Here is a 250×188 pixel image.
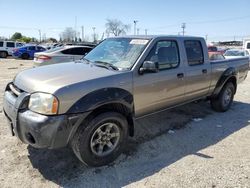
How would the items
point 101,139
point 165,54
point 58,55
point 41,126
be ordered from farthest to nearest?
point 58,55 → point 165,54 → point 101,139 → point 41,126

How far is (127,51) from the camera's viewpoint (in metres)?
4.27

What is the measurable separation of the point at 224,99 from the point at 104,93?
4098mm

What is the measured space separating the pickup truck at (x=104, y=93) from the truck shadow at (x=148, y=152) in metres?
0.25

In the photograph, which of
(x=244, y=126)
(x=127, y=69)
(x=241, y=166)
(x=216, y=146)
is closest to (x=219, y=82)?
(x=244, y=126)

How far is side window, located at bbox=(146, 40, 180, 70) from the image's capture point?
14.1 feet

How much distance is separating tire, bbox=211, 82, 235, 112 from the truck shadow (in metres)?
0.27

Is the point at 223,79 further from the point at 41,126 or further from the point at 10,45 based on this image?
the point at 10,45

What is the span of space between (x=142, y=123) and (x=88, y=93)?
2.36m

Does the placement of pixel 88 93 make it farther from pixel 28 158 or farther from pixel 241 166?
pixel 241 166

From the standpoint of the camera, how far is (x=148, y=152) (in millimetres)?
4160

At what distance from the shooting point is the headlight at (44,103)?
309 cm

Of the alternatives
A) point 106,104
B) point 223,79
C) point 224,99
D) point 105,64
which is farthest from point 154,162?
point 224,99

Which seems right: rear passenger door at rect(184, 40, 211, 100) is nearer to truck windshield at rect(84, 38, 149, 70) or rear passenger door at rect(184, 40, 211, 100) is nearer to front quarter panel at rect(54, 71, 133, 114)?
truck windshield at rect(84, 38, 149, 70)

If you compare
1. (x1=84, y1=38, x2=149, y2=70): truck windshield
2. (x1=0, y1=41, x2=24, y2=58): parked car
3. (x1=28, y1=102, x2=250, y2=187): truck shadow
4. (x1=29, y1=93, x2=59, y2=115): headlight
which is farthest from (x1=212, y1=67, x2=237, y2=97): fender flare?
(x1=0, y1=41, x2=24, y2=58): parked car
